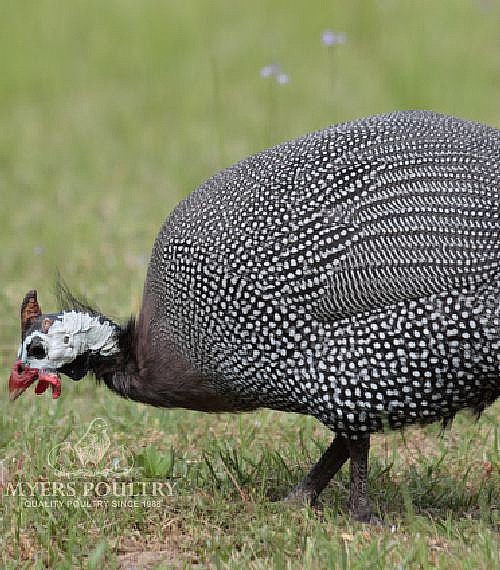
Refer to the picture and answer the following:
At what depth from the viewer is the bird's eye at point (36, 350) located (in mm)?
3664

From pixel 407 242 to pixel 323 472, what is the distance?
93 cm

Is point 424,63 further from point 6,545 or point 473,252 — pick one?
point 6,545

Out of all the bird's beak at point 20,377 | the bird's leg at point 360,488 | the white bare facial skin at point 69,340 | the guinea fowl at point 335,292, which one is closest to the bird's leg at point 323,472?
the guinea fowl at point 335,292

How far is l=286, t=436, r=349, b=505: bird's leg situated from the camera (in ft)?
12.4

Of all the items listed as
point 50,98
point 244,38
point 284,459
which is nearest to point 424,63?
point 244,38

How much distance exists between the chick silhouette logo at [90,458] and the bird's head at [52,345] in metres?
0.31

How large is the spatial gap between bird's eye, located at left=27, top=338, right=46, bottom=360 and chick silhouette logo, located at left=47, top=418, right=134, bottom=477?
401 millimetres

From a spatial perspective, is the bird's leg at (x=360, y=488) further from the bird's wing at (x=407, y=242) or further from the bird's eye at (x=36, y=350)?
the bird's eye at (x=36, y=350)

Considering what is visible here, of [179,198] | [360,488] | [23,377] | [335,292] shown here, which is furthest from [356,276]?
[179,198]

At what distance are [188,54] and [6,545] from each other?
722 cm

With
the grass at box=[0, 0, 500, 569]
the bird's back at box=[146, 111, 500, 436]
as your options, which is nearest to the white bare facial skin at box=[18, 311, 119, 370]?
the bird's back at box=[146, 111, 500, 436]

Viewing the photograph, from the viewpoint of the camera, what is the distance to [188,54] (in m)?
10.0

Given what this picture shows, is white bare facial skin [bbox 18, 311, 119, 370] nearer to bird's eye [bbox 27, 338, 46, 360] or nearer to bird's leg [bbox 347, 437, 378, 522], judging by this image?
bird's eye [bbox 27, 338, 46, 360]

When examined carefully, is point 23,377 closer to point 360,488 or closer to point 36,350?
point 36,350
